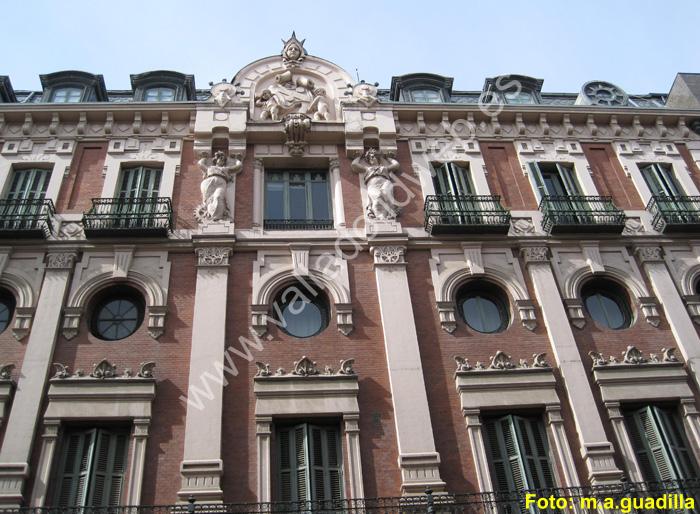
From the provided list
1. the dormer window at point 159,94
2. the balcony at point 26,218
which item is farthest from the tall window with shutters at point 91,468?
the dormer window at point 159,94

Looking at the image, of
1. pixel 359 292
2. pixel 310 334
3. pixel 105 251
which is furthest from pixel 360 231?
pixel 105 251

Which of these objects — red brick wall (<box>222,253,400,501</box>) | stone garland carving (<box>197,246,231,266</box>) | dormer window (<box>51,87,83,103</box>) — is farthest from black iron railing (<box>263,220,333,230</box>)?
dormer window (<box>51,87,83,103</box>)

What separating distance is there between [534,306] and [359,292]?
4.19 m

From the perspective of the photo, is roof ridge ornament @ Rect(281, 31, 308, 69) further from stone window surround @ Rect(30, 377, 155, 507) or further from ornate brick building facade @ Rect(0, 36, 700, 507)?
stone window surround @ Rect(30, 377, 155, 507)

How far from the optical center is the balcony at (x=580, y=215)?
17.9m

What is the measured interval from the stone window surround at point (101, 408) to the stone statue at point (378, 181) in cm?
725

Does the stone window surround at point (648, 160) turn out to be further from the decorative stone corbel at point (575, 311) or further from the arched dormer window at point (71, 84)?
the arched dormer window at point (71, 84)

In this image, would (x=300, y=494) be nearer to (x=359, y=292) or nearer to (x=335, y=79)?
(x=359, y=292)

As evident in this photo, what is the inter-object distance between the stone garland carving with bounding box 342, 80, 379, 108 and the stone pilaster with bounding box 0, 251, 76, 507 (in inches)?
361

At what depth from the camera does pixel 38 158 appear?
751 inches

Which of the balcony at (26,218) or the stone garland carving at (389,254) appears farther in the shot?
the stone garland carving at (389,254)

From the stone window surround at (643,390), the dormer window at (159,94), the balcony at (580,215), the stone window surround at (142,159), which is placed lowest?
the stone window surround at (643,390)

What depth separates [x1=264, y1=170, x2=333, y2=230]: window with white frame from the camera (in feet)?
59.4

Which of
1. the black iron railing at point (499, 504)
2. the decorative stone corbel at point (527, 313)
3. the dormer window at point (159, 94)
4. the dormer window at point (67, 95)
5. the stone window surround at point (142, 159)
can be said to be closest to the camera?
the black iron railing at point (499, 504)
